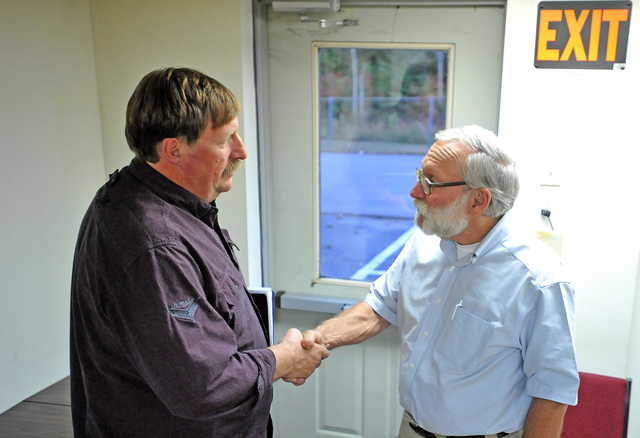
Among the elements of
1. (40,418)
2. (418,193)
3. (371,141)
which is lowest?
(40,418)

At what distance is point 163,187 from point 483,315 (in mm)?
846

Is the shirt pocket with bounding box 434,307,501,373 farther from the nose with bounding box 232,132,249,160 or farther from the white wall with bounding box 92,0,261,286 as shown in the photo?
the white wall with bounding box 92,0,261,286

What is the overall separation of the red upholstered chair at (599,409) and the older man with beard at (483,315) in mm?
728

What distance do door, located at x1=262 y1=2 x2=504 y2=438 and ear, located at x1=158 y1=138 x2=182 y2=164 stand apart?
3.87 ft

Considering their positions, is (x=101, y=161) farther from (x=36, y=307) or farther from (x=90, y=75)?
(x=36, y=307)

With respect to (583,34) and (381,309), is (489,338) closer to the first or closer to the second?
(381,309)

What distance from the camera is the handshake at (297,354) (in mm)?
1438

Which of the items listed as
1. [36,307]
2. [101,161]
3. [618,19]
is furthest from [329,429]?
[618,19]

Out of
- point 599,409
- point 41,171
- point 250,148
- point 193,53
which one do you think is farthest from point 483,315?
point 41,171

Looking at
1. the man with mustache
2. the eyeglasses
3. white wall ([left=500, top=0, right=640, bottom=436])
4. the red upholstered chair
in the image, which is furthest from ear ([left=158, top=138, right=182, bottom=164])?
the red upholstered chair

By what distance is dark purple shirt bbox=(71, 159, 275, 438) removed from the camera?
1.13 metres

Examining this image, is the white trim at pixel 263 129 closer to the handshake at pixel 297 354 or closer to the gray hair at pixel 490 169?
the handshake at pixel 297 354

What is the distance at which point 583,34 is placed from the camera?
1923mm

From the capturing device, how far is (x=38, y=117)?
7.74 feet
